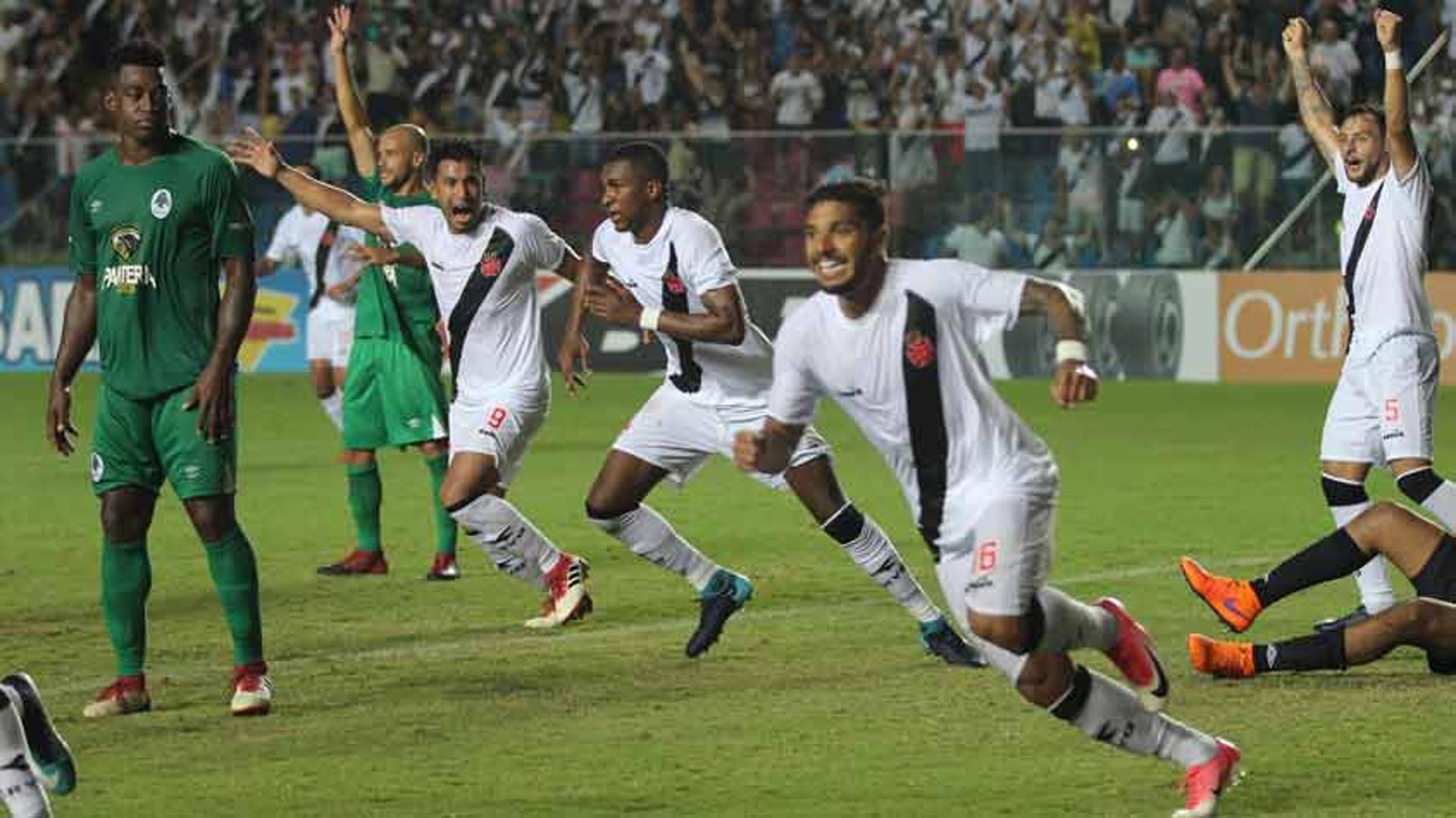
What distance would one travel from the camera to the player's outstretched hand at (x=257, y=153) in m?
9.61

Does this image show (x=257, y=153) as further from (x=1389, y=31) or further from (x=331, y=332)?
(x=331, y=332)

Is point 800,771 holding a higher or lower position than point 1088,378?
lower

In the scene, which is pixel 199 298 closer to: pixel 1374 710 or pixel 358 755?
pixel 358 755

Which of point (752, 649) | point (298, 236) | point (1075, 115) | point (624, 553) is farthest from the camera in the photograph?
point (1075, 115)

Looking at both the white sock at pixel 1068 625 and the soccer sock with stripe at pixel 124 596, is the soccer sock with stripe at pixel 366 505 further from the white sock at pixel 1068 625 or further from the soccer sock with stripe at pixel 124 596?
the white sock at pixel 1068 625

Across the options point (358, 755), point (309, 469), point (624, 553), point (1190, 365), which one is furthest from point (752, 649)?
point (1190, 365)

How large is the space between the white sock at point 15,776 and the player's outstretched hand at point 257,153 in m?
3.48

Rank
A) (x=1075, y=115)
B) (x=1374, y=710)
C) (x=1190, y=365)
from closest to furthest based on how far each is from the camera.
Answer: (x=1374, y=710) < (x=1190, y=365) < (x=1075, y=115)

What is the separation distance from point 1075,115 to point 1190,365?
3017 millimetres

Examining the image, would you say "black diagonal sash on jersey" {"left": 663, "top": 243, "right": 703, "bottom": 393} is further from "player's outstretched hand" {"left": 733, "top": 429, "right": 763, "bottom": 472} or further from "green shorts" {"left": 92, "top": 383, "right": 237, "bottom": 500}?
"player's outstretched hand" {"left": 733, "top": 429, "right": 763, "bottom": 472}

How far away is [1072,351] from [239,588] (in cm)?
317

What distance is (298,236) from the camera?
17594 millimetres

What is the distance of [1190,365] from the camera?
79.5ft

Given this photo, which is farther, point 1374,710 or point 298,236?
point 298,236
